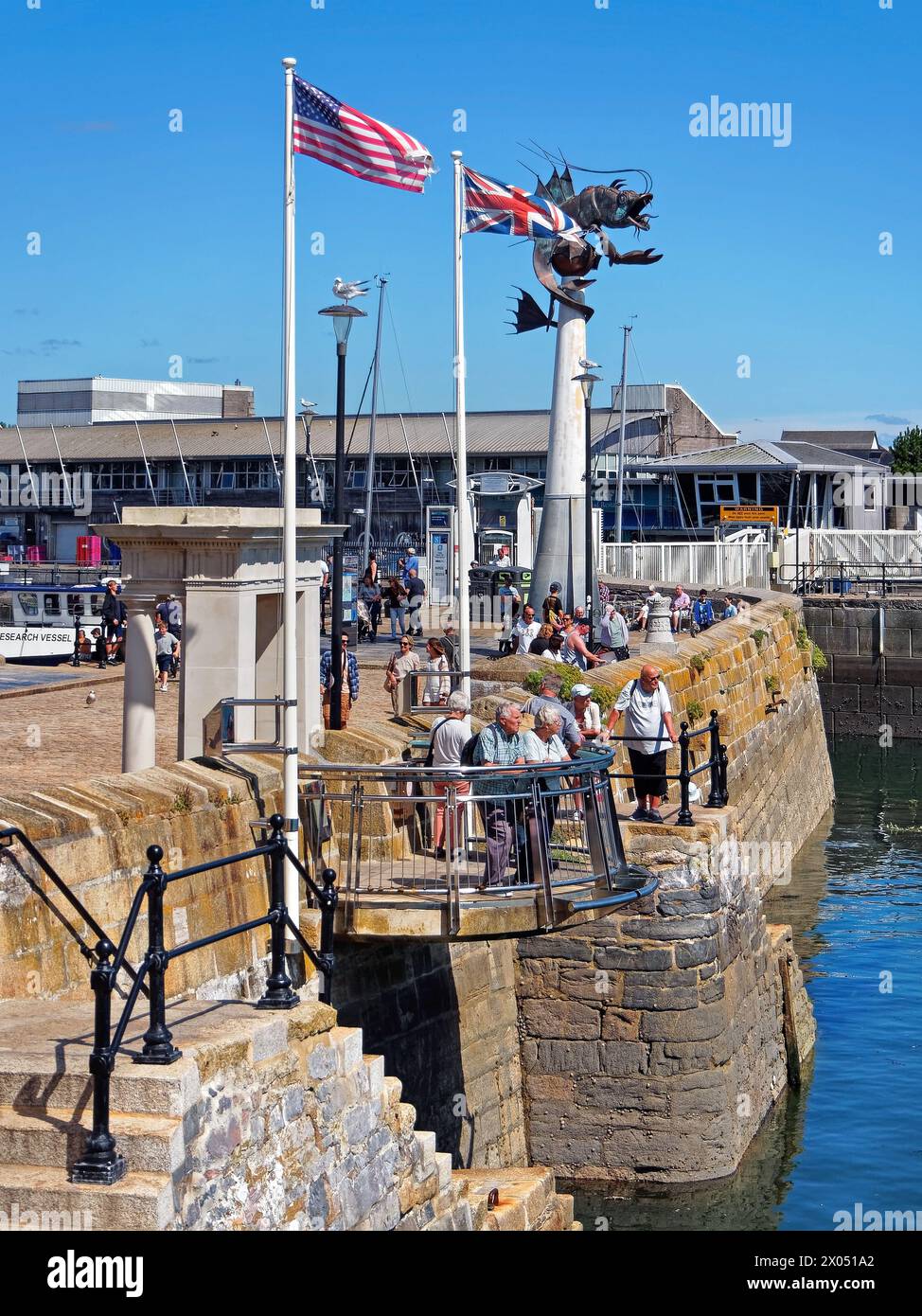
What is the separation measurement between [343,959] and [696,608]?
2644cm

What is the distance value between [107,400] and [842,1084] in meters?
92.1

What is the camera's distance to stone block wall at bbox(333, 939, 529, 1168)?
11742 mm

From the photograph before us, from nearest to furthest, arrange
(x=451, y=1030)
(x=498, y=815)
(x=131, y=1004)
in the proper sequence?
(x=131, y=1004) < (x=498, y=815) < (x=451, y=1030)

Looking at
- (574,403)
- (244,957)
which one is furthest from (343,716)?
(574,403)

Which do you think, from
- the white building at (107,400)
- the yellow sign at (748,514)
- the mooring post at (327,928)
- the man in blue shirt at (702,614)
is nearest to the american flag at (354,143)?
the mooring post at (327,928)

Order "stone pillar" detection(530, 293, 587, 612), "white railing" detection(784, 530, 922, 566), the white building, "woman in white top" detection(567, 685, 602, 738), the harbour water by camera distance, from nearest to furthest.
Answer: the harbour water, "woman in white top" detection(567, 685, 602, 738), "stone pillar" detection(530, 293, 587, 612), "white railing" detection(784, 530, 922, 566), the white building

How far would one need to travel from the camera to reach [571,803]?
38.5 feet

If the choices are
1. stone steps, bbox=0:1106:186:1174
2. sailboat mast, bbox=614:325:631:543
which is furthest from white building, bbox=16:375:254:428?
stone steps, bbox=0:1106:186:1174

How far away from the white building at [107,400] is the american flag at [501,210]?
85704mm

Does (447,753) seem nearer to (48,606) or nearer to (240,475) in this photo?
(48,606)

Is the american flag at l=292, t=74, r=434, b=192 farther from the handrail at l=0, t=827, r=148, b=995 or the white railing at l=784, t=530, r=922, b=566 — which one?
the white railing at l=784, t=530, r=922, b=566

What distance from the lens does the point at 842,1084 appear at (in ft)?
57.2

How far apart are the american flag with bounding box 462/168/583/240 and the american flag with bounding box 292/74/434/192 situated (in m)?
3.96

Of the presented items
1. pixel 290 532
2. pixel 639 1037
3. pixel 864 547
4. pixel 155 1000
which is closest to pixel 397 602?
pixel 639 1037
